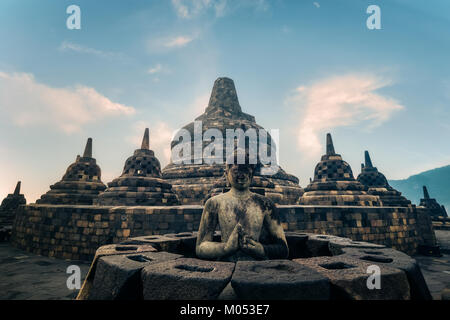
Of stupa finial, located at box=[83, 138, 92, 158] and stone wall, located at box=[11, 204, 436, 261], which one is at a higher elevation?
stupa finial, located at box=[83, 138, 92, 158]

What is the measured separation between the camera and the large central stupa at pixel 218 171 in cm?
1369

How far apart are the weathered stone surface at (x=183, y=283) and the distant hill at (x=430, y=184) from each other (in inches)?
7070

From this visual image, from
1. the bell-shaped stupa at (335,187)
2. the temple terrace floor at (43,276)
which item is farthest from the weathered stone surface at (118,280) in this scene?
the bell-shaped stupa at (335,187)

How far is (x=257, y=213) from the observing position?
2637mm

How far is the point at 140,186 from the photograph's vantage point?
10.8 meters

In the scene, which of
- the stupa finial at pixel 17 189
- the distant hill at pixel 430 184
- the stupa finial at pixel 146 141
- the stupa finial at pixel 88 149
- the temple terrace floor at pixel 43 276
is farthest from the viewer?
the distant hill at pixel 430 184

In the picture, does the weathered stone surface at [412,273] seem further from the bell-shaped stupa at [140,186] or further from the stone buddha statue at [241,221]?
the bell-shaped stupa at [140,186]

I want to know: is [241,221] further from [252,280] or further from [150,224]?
[150,224]

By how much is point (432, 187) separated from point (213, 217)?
653 ft

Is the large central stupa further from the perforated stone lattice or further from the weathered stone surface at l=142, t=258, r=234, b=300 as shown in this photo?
the weathered stone surface at l=142, t=258, r=234, b=300

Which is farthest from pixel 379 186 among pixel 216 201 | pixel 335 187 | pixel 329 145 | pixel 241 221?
pixel 216 201

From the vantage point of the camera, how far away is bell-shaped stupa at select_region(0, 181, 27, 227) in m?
15.7

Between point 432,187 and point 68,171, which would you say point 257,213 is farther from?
point 432,187

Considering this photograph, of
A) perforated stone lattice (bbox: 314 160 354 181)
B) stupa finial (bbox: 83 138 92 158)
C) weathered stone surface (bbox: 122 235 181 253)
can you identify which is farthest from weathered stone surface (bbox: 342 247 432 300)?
stupa finial (bbox: 83 138 92 158)
